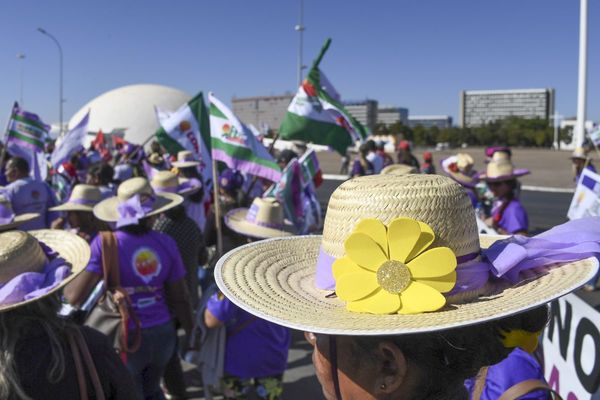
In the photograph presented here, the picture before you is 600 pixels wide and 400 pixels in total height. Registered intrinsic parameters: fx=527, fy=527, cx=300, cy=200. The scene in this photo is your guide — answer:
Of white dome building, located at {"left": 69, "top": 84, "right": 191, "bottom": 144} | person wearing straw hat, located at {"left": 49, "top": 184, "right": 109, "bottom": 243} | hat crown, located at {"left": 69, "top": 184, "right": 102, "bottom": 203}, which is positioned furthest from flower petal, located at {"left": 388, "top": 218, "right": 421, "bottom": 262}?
white dome building, located at {"left": 69, "top": 84, "right": 191, "bottom": 144}

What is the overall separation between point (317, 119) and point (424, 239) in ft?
13.9

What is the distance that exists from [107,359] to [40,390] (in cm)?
25

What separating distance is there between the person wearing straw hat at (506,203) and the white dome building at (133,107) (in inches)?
2211

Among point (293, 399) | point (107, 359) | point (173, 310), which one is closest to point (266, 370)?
point (173, 310)

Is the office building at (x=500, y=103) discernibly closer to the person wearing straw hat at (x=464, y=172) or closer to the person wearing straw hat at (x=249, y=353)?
the person wearing straw hat at (x=464, y=172)

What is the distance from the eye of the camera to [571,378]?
2857 mm

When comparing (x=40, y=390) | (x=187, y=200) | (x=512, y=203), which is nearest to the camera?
(x=40, y=390)

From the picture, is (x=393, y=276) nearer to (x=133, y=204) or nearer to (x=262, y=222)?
(x=133, y=204)

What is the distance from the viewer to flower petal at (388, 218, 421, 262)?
3.81 feet

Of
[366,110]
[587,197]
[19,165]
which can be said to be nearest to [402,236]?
[587,197]

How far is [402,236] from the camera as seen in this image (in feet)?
3.84

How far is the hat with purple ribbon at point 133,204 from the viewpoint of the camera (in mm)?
3344

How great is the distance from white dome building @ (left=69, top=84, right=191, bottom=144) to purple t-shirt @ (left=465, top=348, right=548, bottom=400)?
2336 inches

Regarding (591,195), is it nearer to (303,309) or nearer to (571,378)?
(571,378)
